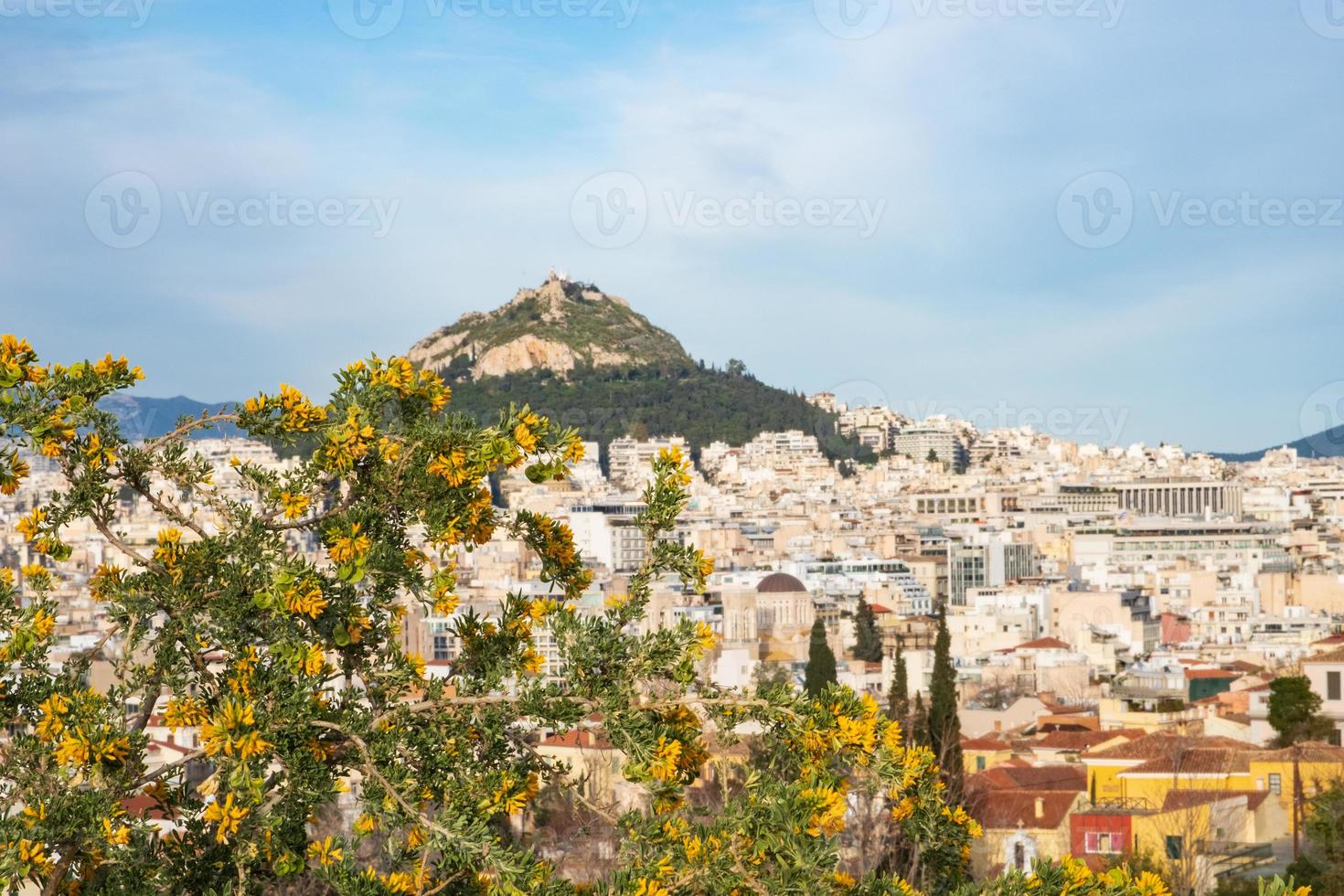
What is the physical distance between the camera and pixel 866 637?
159 ft

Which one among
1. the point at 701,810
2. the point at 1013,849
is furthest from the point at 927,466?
the point at 701,810

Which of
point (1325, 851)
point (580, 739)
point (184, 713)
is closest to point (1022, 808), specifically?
point (1325, 851)

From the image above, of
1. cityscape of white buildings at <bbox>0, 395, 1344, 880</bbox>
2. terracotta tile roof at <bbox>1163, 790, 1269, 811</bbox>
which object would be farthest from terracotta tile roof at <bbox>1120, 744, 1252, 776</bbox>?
cityscape of white buildings at <bbox>0, 395, 1344, 880</bbox>

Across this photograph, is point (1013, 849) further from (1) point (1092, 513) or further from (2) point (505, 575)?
(1) point (1092, 513)

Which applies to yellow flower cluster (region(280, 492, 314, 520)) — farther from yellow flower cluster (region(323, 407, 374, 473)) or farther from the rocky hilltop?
the rocky hilltop

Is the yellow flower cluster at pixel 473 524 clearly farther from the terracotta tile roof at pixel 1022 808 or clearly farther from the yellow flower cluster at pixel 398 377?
the terracotta tile roof at pixel 1022 808

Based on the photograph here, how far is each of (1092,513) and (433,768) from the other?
82672 mm

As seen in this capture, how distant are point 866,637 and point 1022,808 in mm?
29776

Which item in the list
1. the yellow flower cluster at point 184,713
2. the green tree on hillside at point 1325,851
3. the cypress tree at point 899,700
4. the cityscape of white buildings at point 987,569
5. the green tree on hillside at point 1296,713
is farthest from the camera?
the cityscape of white buildings at point 987,569

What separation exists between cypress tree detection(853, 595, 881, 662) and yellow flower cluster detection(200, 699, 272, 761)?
44331mm

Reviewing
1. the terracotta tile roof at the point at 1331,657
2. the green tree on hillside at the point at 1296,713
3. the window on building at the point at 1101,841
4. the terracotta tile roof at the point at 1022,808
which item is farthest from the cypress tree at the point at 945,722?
the terracotta tile roof at the point at 1331,657

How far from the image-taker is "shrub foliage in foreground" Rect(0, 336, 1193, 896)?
2.98m

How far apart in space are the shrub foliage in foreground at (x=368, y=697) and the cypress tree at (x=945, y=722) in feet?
44.3

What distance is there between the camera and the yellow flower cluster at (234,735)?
2836 mm
